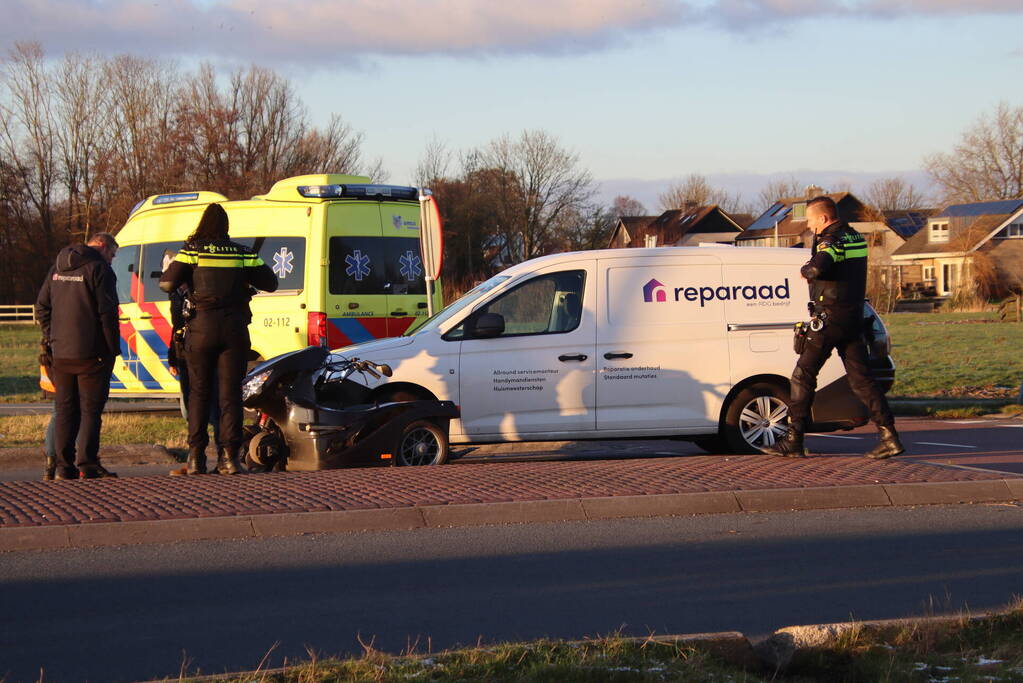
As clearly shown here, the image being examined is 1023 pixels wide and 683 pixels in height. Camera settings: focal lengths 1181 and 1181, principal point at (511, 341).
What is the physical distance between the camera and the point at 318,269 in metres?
12.7

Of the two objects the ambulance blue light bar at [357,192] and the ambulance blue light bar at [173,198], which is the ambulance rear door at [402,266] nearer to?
the ambulance blue light bar at [357,192]

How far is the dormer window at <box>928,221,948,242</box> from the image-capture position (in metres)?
76.4

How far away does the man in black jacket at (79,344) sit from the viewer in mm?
8414

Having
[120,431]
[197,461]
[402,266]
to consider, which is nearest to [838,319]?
[197,461]

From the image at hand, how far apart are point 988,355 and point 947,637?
21203 mm

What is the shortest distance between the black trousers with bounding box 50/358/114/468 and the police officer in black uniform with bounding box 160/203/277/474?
659mm

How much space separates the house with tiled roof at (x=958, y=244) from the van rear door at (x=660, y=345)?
A: 60428mm

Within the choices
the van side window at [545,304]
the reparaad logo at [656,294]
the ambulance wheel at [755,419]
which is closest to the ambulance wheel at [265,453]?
the van side window at [545,304]

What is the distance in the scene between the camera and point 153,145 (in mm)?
50812

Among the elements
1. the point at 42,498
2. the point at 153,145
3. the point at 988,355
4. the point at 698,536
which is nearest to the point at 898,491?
the point at 698,536

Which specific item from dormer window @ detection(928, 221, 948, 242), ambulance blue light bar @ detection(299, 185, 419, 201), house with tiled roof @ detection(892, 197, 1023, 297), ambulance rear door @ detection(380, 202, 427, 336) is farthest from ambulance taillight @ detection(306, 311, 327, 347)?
dormer window @ detection(928, 221, 948, 242)

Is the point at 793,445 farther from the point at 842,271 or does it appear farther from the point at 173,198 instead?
the point at 173,198

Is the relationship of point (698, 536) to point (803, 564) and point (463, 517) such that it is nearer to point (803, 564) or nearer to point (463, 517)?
point (803, 564)

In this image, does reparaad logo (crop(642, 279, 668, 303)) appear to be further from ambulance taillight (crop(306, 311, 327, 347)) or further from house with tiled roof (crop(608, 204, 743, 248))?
house with tiled roof (crop(608, 204, 743, 248))
